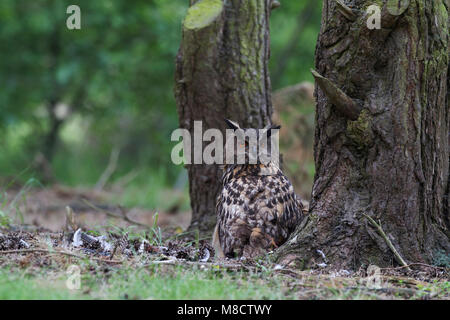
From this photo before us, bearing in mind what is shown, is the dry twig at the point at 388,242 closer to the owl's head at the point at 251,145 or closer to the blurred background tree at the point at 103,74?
the owl's head at the point at 251,145

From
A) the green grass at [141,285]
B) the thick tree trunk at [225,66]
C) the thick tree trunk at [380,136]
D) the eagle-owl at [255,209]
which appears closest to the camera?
the green grass at [141,285]

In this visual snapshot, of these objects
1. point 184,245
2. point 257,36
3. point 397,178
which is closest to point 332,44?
point 397,178

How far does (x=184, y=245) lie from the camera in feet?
15.8

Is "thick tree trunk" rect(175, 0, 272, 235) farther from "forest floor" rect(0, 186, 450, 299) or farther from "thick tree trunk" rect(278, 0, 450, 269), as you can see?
"forest floor" rect(0, 186, 450, 299)

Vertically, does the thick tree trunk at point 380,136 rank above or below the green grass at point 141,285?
above

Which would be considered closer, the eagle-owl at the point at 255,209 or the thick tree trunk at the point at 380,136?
the thick tree trunk at the point at 380,136

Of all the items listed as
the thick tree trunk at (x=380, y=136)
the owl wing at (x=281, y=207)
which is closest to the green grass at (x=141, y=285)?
the thick tree trunk at (x=380, y=136)

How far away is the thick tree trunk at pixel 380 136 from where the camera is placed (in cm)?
377

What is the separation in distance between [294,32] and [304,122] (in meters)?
3.74

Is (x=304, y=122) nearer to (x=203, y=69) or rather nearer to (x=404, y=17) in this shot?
(x=203, y=69)

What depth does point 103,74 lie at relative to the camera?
1088 cm

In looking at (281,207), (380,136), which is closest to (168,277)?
(281,207)

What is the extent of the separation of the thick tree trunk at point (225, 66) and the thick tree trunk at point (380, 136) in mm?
1545
